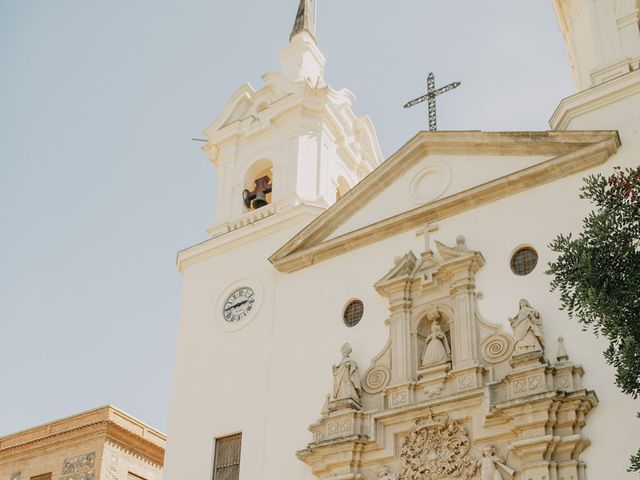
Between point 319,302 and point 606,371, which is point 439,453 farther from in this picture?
point 319,302

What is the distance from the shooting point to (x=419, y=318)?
16.5m

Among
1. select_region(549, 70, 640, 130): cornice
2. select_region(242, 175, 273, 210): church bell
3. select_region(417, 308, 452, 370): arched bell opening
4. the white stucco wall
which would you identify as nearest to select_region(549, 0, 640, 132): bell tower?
select_region(549, 70, 640, 130): cornice

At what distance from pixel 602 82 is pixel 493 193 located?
2.77 m

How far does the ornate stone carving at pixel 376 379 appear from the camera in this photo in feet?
53.6

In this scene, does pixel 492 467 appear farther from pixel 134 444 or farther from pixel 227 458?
pixel 134 444

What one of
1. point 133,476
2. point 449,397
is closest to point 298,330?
point 449,397

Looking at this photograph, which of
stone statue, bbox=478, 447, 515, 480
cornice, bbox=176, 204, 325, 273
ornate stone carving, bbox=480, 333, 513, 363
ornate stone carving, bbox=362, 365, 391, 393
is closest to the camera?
stone statue, bbox=478, 447, 515, 480

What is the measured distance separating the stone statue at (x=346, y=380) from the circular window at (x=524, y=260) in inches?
120

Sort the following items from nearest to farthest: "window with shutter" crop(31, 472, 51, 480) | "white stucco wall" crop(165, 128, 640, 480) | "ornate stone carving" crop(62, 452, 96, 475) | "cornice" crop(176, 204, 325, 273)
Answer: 1. "white stucco wall" crop(165, 128, 640, 480)
2. "cornice" crop(176, 204, 325, 273)
3. "ornate stone carving" crop(62, 452, 96, 475)
4. "window with shutter" crop(31, 472, 51, 480)

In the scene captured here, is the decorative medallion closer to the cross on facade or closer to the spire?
the cross on facade

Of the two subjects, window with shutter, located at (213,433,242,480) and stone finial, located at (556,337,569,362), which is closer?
stone finial, located at (556,337,569,362)

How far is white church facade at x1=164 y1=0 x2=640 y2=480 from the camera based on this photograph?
14422mm

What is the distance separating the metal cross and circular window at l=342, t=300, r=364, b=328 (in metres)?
3.79

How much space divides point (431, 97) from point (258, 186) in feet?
13.9
